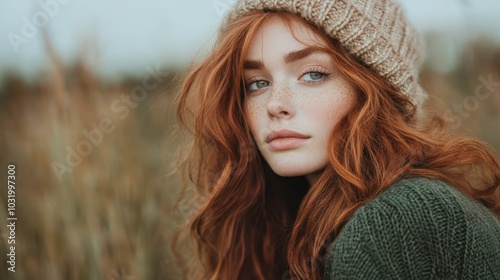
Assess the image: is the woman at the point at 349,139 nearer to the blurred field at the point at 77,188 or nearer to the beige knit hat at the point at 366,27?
the beige knit hat at the point at 366,27

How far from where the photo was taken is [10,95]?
2.29m

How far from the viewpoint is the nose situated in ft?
5.53

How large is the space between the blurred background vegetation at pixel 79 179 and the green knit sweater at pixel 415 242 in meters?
0.98

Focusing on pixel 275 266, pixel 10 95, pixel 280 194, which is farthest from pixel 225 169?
pixel 10 95

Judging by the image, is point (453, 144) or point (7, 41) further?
point (7, 41)

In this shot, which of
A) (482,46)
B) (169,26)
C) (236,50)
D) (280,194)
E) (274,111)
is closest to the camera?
(274,111)

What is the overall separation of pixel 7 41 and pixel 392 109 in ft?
4.84

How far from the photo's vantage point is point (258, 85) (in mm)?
1854

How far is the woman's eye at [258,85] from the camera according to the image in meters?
1.83

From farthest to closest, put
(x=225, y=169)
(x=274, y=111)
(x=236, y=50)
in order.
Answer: (x=225, y=169) < (x=236, y=50) < (x=274, y=111)

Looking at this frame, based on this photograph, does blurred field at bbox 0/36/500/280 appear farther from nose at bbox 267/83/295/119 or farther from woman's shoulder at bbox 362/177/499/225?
woman's shoulder at bbox 362/177/499/225

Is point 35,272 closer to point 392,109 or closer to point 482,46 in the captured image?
point 392,109

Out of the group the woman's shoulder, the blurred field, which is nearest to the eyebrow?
the woman's shoulder

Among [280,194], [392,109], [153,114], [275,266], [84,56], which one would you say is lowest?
[275,266]
